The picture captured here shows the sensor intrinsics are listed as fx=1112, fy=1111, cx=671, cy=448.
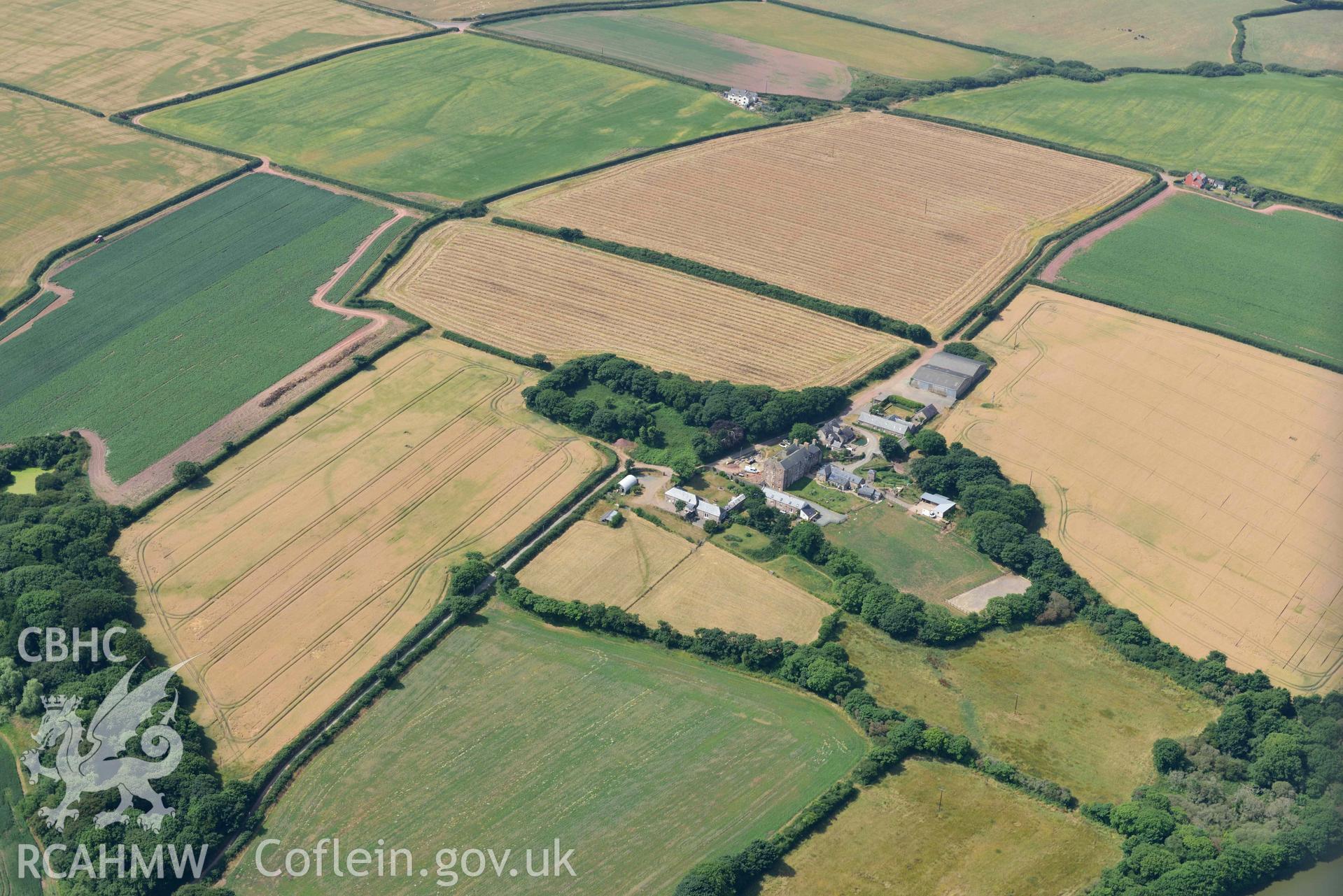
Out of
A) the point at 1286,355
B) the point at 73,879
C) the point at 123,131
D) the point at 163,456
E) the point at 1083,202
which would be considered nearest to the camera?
the point at 73,879

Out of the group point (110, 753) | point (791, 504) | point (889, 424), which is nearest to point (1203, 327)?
point (889, 424)

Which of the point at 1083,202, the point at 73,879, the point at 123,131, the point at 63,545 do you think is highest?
the point at 123,131

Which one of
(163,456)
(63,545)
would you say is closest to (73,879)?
(63,545)

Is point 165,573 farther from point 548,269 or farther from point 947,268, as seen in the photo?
point 947,268

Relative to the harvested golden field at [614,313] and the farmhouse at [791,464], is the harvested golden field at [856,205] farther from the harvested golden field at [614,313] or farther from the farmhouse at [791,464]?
the farmhouse at [791,464]

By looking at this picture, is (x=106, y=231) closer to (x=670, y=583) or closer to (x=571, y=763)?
(x=670, y=583)

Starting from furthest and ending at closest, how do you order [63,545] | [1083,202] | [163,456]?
[1083,202] < [163,456] < [63,545]

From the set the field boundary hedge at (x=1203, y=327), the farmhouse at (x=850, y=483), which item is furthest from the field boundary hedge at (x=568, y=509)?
the field boundary hedge at (x=1203, y=327)
